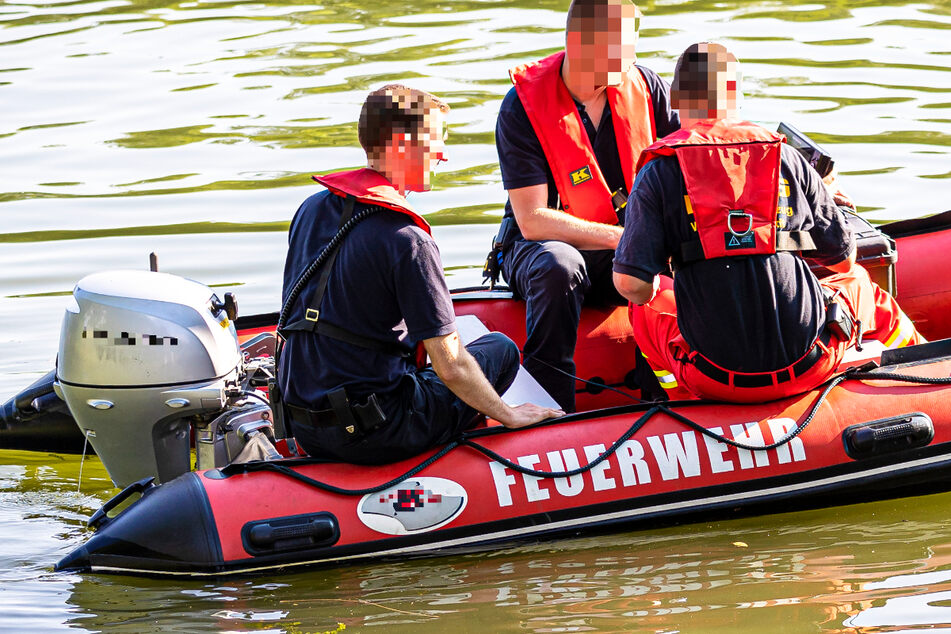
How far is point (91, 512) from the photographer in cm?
448

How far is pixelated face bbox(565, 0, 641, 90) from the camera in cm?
427

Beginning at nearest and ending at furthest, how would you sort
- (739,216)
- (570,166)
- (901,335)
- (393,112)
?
(393,112) → (739,216) → (901,335) → (570,166)

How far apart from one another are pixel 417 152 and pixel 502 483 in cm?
104

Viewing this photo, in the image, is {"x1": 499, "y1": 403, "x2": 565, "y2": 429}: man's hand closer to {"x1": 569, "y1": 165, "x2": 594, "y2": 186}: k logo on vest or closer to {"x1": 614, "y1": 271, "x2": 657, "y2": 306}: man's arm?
{"x1": 614, "y1": 271, "x2": 657, "y2": 306}: man's arm

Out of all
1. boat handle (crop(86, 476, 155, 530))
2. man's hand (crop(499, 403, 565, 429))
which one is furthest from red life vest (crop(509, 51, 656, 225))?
boat handle (crop(86, 476, 155, 530))

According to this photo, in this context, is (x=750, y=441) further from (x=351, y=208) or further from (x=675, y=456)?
(x=351, y=208)

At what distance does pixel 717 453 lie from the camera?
391 cm

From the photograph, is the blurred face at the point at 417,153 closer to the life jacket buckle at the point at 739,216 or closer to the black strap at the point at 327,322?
the black strap at the point at 327,322

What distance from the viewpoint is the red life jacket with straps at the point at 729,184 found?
365 centimetres

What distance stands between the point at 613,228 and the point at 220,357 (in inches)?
56.9

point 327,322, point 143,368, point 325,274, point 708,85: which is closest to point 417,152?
point 325,274

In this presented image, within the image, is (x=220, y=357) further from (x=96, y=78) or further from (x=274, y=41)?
(x=274, y=41)

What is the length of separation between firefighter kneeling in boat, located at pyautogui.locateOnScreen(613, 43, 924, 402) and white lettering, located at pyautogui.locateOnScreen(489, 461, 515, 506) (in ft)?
2.17

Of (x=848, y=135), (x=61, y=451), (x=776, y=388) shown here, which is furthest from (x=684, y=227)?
(x=848, y=135)
